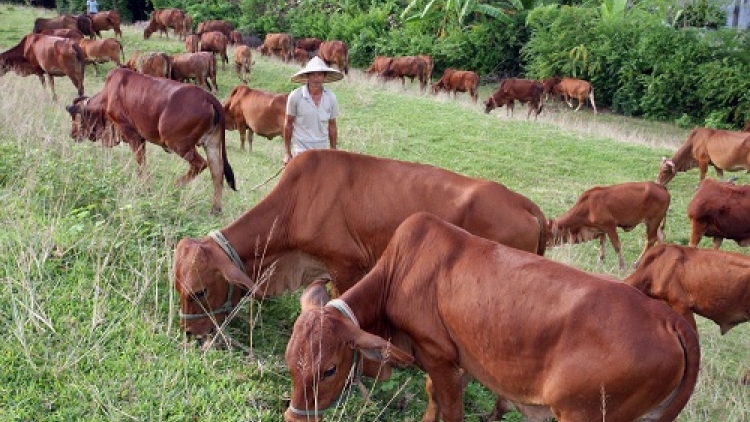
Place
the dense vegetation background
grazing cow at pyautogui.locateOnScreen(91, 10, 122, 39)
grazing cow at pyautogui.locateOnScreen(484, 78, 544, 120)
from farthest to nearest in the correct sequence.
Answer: the dense vegetation background, grazing cow at pyautogui.locateOnScreen(91, 10, 122, 39), grazing cow at pyautogui.locateOnScreen(484, 78, 544, 120)

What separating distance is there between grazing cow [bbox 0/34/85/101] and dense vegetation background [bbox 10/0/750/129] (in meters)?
17.0

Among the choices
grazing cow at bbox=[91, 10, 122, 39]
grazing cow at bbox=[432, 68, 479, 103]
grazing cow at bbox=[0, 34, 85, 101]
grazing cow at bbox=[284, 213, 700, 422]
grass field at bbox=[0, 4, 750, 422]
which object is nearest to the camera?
grazing cow at bbox=[284, 213, 700, 422]

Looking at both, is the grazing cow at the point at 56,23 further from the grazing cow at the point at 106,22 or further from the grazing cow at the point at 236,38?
the grazing cow at the point at 236,38

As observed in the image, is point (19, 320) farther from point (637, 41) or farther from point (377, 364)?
point (637, 41)

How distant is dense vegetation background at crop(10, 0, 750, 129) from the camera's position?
2673cm

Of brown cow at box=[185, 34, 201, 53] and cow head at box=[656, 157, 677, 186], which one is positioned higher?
cow head at box=[656, 157, 677, 186]

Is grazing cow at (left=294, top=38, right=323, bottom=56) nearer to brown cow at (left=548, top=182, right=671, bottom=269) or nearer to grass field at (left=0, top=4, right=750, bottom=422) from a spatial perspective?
grass field at (left=0, top=4, right=750, bottom=422)

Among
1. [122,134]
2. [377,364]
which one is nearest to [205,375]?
[377,364]

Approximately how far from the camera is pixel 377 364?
15.8ft

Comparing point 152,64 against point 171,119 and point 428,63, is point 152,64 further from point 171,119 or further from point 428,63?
point 428,63

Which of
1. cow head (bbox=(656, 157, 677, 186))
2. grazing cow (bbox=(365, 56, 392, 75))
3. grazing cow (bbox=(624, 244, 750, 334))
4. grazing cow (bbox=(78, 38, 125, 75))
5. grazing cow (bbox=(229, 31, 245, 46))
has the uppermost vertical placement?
grazing cow (bbox=(624, 244, 750, 334))

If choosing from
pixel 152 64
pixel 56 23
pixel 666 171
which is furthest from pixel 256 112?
pixel 56 23

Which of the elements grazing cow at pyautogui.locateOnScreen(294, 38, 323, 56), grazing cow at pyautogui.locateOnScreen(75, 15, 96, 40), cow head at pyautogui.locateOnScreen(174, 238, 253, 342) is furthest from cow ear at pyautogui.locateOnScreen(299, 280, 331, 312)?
grazing cow at pyautogui.locateOnScreen(294, 38, 323, 56)

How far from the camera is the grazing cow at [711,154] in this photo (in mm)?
14359
